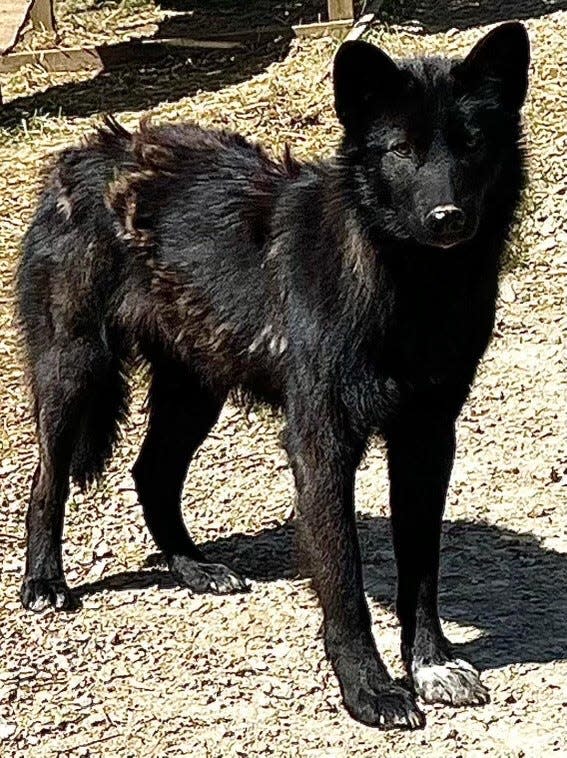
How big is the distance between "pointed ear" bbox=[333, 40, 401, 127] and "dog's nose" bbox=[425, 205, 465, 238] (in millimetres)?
357

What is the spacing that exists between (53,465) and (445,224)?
1825 millimetres

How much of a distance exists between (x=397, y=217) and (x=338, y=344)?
0.41m

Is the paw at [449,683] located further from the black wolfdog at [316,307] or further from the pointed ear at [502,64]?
the pointed ear at [502,64]

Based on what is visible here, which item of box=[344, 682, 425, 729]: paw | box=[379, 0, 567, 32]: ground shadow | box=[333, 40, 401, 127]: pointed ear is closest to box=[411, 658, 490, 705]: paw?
box=[344, 682, 425, 729]: paw

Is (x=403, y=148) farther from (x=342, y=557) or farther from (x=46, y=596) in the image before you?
(x=46, y=596)

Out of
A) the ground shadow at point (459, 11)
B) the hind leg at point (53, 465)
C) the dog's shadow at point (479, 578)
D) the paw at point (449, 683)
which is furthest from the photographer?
the ground shadow at point (459, 11)

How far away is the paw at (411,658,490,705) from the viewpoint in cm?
462

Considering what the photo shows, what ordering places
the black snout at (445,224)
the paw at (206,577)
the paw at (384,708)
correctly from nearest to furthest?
the black snout at (445,224)
the paw at (384,708)
the paw at (206,577)

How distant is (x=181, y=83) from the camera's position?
1087cm

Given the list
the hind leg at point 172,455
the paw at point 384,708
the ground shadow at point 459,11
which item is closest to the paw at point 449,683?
the paw at point 384,708

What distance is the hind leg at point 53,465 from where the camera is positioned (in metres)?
5.30

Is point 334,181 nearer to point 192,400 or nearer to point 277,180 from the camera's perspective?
point 277,180

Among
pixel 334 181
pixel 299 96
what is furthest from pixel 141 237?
pixel 299 96

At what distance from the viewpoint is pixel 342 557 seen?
15.0 feet
